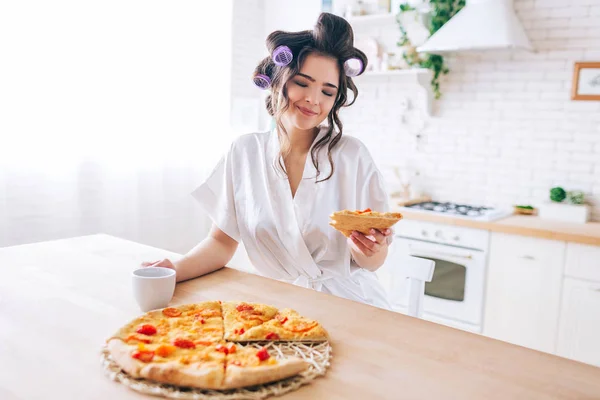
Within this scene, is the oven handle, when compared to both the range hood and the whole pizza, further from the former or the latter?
the whole pizza

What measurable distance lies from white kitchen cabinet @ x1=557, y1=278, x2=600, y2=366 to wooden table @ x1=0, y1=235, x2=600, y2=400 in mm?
1868

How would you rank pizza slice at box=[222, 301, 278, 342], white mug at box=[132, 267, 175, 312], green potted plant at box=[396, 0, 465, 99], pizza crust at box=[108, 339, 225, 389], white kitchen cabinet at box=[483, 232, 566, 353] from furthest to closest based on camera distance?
green potted plant at box=[396, 0, 465, 99]
white kitchen cabinet at box=[483, 232, 566, 353]
white mug at box=[132, 267, 175, 312]
pizza slice at box=[222, 301, 278, 342]
pizza crust at box=[108, 339, 225, 389]

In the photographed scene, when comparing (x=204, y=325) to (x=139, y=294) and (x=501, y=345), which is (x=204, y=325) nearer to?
(x=139, y=294)

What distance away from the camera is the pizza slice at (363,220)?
1377 millimetres

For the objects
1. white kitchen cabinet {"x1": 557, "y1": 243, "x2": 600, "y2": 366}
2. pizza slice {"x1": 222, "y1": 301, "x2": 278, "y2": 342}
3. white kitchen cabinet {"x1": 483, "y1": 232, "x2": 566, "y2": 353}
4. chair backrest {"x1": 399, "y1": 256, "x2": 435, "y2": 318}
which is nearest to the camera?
pizza slice {"x1": 222, "y1": 301, "x2": 278, "y2": 342}

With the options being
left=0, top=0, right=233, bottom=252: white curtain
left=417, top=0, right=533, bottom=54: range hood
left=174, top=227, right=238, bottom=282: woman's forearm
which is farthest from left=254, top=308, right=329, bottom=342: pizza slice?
left=417, top=0, right=533, bottom=54: range hood

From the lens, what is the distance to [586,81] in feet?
10.6

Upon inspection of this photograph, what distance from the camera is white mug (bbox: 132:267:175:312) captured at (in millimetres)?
1290

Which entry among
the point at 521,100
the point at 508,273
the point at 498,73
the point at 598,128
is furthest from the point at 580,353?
the point at 498,73

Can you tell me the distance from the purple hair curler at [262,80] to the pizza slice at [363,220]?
0.74 m

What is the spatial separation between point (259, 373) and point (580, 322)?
95.3 inches

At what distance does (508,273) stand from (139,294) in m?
2.34

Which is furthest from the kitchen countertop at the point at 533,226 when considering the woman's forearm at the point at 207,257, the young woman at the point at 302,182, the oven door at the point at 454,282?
the woman's forearm at the point at 207,257

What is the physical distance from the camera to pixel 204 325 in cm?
119
